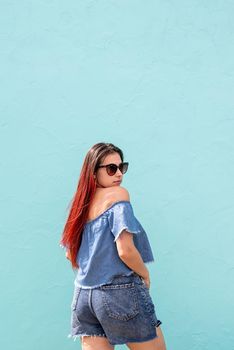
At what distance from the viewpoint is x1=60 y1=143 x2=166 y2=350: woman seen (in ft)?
8.21

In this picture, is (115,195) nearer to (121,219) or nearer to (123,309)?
(121,219)

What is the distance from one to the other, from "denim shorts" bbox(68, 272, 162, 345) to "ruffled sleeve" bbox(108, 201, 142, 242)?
21 cm

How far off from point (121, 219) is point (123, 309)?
38cm

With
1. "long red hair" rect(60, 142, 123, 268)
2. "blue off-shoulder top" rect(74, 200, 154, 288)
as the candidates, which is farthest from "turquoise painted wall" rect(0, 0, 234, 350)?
"blue off-shoulder top" rect(74, 200, 154, 288)

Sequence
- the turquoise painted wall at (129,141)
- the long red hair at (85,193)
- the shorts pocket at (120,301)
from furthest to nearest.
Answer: the turquoise painted wall at (129,141) → the long red hair at (85,193) → the shorts pocket at (120,301)

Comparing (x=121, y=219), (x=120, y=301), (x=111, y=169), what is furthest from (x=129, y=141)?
(x=120, y=301)

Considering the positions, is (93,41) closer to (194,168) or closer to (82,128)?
(82,128)

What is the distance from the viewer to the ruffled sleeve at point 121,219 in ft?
8.18

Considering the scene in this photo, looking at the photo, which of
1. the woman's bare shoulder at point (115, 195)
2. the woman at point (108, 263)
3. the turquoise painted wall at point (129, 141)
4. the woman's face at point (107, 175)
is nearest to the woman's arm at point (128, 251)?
the woman at point (108, 263)

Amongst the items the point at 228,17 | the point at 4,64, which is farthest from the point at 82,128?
the point at 228,17

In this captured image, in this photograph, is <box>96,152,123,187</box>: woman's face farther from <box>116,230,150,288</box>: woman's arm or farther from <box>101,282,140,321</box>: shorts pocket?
<box>101,282,140,321</box>: shorts pocket

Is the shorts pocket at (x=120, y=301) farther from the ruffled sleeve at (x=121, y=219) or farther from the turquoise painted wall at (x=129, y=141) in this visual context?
the turquoise painted wall at (x=129, y=141)

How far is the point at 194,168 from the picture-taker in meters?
3.29

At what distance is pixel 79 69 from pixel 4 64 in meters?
0.41
